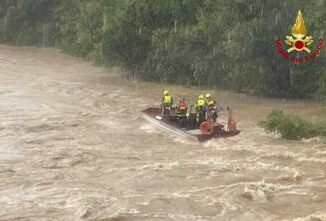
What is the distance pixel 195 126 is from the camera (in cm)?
2192

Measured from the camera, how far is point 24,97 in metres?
29.7

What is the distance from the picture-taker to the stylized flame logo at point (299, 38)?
27952 mm

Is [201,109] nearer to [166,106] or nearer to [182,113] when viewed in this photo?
[182,113]

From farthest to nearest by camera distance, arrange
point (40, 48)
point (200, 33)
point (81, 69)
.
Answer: point (40, 48)
point (81, 69)
point (200, 33)

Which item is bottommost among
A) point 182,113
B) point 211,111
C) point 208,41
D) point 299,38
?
point 182,113

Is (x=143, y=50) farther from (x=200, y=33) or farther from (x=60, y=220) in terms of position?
(x=60, y=220)

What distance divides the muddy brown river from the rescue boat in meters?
0.25

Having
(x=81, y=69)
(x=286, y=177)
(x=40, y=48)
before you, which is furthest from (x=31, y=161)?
(x=40, y=48)

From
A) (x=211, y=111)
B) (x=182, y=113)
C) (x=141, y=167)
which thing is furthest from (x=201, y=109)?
(x=141, y=167)

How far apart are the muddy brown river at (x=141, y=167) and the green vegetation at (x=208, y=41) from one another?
5.14 feet

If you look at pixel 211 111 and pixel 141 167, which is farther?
pixel 211 111

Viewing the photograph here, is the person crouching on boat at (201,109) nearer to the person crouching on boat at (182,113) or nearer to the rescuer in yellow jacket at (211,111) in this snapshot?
the rescuer in yellow jacket at (211,111)

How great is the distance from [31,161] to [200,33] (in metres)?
17.0

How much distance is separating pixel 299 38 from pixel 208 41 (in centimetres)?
543
